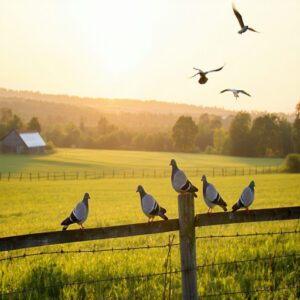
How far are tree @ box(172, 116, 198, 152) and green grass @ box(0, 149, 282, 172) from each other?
2410 millimetres

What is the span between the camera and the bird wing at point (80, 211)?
5.71m

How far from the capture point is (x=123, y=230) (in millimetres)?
4949

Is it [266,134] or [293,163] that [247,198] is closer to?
[293,163]

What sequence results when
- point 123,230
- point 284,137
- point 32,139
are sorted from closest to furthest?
1. point 123,230
2. point 284,137
3. point 32,139

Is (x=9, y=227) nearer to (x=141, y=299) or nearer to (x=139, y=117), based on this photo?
(x=141, y=299)

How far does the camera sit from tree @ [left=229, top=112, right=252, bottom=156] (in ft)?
220

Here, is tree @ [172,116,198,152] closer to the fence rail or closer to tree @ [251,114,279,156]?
tree @ [251,114,279,156]

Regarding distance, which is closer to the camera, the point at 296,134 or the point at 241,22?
the point at 241,22

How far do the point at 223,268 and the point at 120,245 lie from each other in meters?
5.81

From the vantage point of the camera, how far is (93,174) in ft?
197

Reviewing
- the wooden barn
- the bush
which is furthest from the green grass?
the bush

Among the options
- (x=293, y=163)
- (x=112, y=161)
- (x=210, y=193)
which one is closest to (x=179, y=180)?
(x=210, y=193)

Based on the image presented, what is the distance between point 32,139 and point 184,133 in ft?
90.2

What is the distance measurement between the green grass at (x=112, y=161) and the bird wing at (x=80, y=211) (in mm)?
56562
